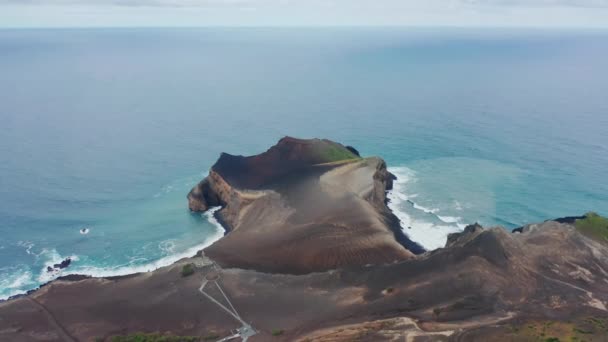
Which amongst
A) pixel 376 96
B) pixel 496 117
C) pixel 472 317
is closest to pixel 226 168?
→ pixel 472 317

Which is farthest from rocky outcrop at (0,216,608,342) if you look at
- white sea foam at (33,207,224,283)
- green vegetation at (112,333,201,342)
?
white sea foam at (33,207,224,283)

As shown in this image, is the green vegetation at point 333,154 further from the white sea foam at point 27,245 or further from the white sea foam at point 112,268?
the white sea foam at point 27,245

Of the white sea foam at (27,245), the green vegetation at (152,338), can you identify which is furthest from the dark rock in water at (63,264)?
the green vegetation at (152,338)

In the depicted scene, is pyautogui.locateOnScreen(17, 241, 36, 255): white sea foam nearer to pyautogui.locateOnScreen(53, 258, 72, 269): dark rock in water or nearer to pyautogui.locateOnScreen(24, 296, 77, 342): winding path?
pyautogui.locateOnScreen(53, 258, 72, 269): dark rock in water

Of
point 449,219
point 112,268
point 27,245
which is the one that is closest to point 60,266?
point 112,268

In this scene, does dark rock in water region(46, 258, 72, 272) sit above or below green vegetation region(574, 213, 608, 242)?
below
